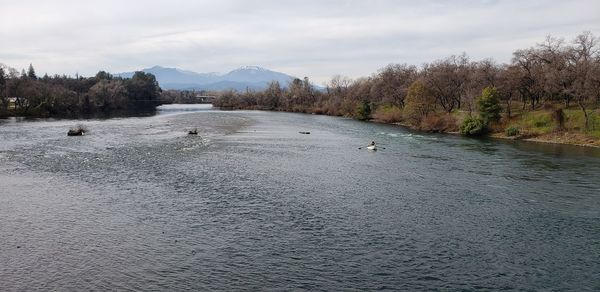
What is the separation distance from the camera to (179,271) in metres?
20.6

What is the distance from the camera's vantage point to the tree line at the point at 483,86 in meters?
72.5

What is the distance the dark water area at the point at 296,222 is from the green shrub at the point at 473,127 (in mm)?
25448

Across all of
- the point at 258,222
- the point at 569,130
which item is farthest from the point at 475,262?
the point at 569,130

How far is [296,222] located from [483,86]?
7147 cm

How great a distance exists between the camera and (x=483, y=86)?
288 feet

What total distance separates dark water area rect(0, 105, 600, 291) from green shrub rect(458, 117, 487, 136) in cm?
2545

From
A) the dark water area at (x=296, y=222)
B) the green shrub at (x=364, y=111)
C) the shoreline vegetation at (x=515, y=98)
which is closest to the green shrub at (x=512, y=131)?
A: the shoreline vegetation at (x=515, y=98)

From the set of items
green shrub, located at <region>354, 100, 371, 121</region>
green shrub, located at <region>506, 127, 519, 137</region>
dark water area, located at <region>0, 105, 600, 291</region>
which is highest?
green shrub, located at <region>354, 100, 371, 121</region>

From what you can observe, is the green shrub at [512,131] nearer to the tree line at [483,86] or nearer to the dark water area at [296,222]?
the tree line at [483,86]

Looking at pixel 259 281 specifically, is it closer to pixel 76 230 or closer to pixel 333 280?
pixel 333 280

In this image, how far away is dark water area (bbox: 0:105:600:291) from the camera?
20.2 m

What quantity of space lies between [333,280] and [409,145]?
48.4 meters

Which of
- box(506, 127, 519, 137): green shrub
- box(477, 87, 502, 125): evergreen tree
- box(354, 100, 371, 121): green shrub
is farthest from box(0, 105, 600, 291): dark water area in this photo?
box(354, 100, 371, 121): green shrub

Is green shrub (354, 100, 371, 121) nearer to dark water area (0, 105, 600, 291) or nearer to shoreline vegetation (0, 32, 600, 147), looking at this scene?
shoreline vegetation (0, 32, 600, 147)
